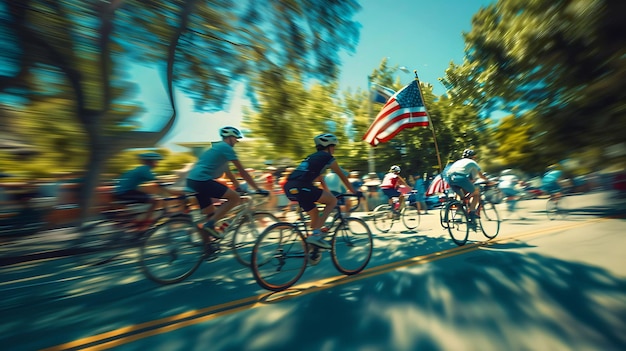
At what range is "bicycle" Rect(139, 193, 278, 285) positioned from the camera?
13.9 feet

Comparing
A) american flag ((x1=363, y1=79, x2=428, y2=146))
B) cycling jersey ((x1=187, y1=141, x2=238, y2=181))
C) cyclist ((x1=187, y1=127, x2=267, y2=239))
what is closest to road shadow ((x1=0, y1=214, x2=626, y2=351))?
cyclist ((x1=187, y1=127, x2=267, y2=239))

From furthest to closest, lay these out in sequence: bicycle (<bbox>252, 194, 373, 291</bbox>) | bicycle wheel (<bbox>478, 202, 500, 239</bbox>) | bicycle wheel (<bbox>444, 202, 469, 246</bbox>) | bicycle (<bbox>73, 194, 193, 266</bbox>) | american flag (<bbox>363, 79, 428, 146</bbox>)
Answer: american flag (<bbox>363, 79, 428, 146</bbox>) < bicycle wheel (<bbox>478, 202, 500, 239</bbox>) < bicycle wheel (<bbox>444, 202, 469, 246</bbox>) < bicycle (<bbox>73, 194, 193, 266</bbox>) < bicycle (<bbox>252, 194, 373, 291</bbox>)

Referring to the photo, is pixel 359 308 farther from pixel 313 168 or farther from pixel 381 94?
pixel 381 94

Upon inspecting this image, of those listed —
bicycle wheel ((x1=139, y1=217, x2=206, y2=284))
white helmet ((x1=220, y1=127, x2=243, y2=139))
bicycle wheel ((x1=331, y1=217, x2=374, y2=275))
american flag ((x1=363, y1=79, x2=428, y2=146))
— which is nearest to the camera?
bicycle wheel ((x1=139, y1=217, x2=206, y2=284))

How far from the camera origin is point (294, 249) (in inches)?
165

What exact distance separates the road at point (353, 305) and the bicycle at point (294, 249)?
0.18 meters

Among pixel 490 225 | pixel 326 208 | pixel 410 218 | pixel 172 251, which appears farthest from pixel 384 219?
pixel 172 251

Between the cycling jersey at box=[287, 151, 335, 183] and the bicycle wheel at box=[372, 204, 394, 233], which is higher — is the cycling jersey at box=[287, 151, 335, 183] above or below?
above

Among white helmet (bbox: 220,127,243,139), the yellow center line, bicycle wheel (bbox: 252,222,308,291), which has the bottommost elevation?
the yellow center line

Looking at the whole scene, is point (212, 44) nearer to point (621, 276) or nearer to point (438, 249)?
point (438, 249)

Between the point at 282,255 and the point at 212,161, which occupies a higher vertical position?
the point at 212,161

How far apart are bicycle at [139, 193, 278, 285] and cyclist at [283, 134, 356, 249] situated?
49.9 inches

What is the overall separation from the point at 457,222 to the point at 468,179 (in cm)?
101

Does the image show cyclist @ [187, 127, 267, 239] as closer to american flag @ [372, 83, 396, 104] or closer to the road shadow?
the road shadow
